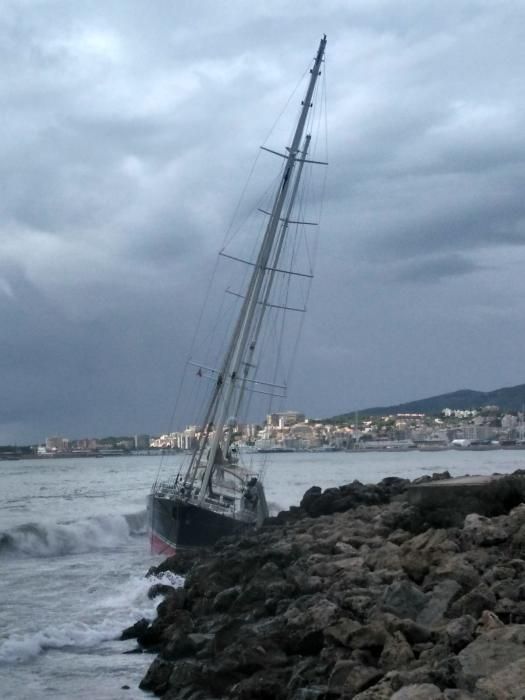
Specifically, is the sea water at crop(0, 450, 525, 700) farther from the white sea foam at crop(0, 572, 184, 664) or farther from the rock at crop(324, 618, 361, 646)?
the rock at crop(324, 618, 361, 646)

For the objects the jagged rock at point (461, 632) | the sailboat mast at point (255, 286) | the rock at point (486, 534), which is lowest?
the jagged rock at point (461, 632)

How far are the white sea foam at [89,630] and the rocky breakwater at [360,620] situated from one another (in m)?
0.77

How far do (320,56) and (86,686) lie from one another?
27.0 meters

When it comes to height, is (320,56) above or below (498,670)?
above

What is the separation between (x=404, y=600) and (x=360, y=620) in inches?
21.0

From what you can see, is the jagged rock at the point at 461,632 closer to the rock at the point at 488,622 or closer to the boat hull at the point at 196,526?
the rock at the point at 488,622

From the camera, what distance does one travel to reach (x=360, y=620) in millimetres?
11523

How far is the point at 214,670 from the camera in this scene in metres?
11.1

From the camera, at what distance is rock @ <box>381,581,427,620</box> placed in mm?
11258

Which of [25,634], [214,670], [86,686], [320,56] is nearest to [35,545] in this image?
[320,56]

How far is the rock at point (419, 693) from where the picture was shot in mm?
7965

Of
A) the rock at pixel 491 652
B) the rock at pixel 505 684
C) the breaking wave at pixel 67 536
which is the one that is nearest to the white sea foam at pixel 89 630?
the rock at pixel 491 652

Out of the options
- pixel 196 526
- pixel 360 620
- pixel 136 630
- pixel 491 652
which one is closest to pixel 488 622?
pixel 491 652

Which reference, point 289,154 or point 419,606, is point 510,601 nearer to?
point 419,606
